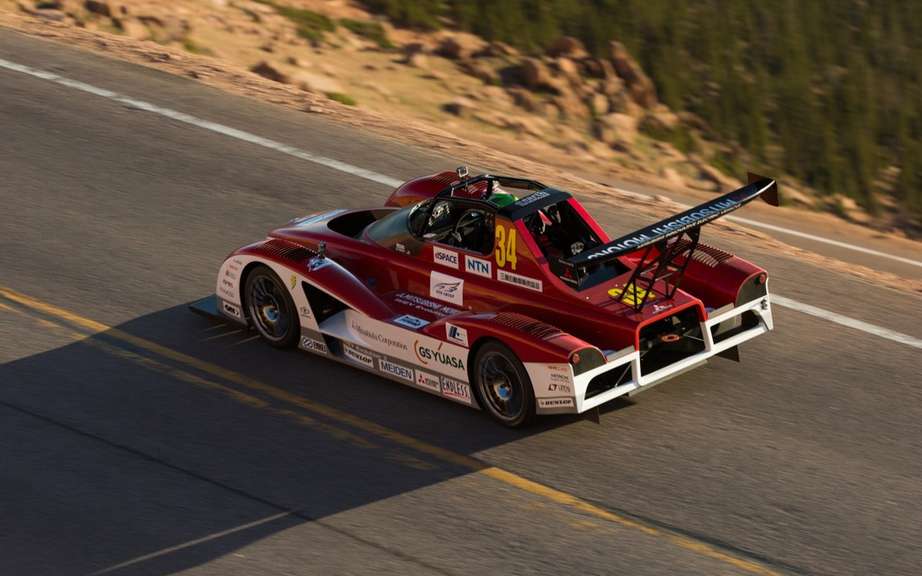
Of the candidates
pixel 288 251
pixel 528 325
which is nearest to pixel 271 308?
pixel 288 251

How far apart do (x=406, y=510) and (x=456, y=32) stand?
1563 cm

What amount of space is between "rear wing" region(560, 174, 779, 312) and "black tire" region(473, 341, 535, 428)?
2.77 ft

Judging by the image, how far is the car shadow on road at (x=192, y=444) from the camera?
849 cm

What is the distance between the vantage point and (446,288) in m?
10.5

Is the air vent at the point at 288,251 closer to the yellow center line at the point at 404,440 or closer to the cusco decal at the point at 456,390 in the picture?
the yellow center line at the point at 404,440

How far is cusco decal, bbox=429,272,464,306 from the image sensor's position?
1047 cm

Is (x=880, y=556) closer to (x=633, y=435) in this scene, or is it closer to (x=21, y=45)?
(x=633, y=435)

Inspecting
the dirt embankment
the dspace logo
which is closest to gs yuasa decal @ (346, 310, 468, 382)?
the dspace logo

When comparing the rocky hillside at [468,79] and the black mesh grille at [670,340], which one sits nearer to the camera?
the black mesh grille at [670,340]

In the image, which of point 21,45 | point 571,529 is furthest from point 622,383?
point 21,45

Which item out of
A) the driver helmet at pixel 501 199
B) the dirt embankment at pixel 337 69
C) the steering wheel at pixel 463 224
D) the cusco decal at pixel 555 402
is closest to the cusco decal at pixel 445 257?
the steering wheel at pixel 463 224

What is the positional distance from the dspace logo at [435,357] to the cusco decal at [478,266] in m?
0.81

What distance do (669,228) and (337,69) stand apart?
12.7 metres

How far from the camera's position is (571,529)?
8547mm
